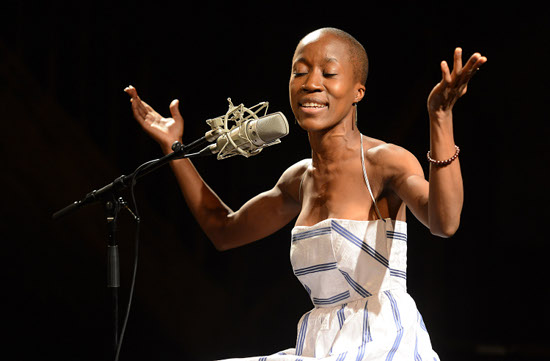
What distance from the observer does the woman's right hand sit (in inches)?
81.0

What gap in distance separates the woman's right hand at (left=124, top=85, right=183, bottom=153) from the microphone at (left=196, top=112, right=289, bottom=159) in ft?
1.37

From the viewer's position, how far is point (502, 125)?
2.88 meters

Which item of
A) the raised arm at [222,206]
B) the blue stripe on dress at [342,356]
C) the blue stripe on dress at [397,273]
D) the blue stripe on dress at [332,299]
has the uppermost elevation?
the raised arm at [222,206]

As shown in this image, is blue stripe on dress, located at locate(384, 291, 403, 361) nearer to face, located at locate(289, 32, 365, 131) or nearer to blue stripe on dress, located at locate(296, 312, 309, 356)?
blue stripe on dress, located at locate(296, 312, 309, 356)

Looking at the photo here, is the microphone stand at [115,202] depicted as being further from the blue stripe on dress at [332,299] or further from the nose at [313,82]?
the blue stripe on dress at [332,299]

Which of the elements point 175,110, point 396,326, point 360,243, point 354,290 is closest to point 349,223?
point 360,243

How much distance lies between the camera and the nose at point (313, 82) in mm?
1674

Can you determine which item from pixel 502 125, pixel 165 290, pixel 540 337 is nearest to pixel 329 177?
pixel 502 125

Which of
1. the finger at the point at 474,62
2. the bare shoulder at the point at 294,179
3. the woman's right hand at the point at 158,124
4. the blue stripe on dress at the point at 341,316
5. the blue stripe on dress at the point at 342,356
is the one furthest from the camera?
the woman's right hand at the point at 158,124

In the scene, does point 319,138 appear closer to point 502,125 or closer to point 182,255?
point 502,125

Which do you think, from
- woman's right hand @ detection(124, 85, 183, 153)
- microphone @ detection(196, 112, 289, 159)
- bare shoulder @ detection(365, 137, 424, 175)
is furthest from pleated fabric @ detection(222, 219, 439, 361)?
woman's right hand @ detection(124, 85, 183, 153)

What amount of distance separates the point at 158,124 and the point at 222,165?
1385 millimetres

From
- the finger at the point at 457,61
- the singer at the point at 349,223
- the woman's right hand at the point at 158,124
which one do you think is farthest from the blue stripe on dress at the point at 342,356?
the woman's right hand at the point at 158,124

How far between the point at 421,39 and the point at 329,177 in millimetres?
1466
